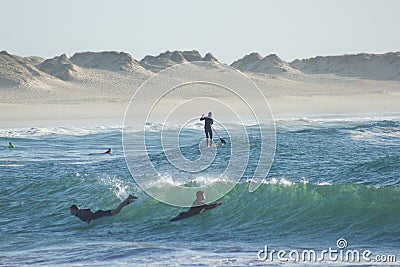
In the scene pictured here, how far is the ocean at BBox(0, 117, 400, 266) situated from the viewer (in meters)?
11.6

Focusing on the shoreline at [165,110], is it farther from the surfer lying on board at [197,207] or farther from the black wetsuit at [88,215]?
the surfer lying on board at [197,207]

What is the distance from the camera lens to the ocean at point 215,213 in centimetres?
1159

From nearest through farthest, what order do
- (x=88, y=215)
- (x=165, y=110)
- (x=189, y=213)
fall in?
1. (x=189, y=213)
2. (x=88, y=215)
3. (x=165, y=110)

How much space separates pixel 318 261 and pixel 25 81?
61355 mm

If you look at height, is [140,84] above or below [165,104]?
above

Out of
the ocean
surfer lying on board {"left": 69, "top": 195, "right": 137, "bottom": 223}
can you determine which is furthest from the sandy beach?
surfer lying on board {"left": 69, "top": 195, "right": 137, "bottom": 223}

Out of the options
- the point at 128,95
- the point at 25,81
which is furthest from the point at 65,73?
the point at 128,95

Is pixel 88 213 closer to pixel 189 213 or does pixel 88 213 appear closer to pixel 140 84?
pixel 189 213

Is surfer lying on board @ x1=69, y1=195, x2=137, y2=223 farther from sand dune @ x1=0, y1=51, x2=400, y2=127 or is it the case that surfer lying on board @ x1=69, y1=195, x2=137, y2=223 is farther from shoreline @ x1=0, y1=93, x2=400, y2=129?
shoreline @ x1=0, y1=93, x2=400, y2=129

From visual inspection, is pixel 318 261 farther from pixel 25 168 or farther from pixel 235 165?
pixel 25 168

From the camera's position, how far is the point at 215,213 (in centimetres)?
1476

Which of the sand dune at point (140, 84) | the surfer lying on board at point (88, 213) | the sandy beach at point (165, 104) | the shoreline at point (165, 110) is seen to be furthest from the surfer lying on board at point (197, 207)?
the shoreline at point (165, 110)

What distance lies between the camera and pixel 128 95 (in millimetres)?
65438

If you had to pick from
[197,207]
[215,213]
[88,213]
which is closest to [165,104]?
[88,213]
